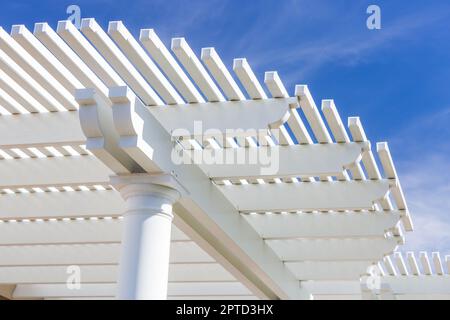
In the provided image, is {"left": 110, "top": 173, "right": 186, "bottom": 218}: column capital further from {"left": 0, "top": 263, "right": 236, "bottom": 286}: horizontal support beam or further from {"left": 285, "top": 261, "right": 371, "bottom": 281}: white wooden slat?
{"left": 0, "top": 263, "right": 236, "bottom": 286}: horizontal support beam

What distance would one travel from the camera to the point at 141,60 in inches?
312

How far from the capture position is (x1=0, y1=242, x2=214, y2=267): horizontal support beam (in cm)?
1538

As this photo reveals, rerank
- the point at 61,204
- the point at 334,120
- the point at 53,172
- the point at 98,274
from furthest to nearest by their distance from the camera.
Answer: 1. the point at 98,274
2. the point at 61,204
3. the point at 53,172
4. the point at 334,120

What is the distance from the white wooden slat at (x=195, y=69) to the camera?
7754mm

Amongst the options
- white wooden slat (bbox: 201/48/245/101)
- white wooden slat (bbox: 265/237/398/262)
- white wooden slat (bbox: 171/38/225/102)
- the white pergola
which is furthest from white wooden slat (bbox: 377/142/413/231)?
white wooden slat (bbox: 171/38/225/102)

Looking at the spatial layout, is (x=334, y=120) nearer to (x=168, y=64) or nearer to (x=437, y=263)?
(x=168, y=64)

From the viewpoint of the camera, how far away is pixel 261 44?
9047mm

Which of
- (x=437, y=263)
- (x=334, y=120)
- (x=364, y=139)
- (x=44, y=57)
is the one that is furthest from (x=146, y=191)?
(x=437, y=263)

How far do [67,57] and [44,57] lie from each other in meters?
0.27

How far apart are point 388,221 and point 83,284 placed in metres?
10.6

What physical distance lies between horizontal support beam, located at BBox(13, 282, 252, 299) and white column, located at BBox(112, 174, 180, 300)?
429 inches

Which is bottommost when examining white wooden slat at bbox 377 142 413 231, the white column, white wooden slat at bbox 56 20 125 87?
the white column

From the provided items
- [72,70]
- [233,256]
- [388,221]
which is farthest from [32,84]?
[388,221]

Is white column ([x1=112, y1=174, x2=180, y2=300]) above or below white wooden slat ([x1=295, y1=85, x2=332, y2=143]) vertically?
below
